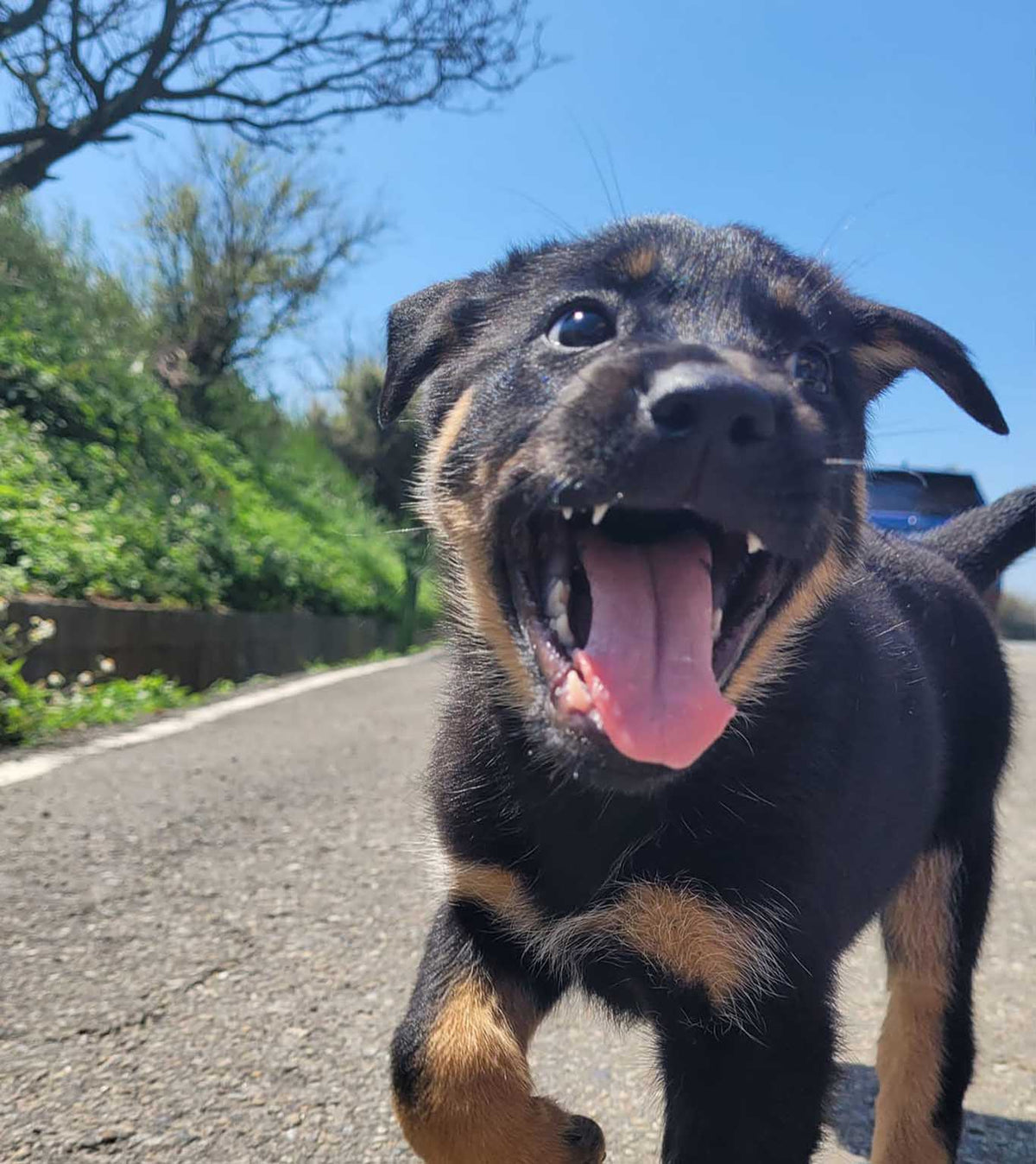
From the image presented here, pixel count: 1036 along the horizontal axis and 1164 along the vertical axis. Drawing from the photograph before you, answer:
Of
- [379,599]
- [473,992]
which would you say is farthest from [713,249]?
[379,599]

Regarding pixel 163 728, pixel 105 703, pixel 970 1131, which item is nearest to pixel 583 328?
pixel 970 1131

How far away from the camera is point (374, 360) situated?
1054 inches

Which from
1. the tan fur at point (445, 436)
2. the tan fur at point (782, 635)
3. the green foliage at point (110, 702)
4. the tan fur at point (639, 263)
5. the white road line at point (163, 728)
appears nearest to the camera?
the tan fur at point (782, 635)

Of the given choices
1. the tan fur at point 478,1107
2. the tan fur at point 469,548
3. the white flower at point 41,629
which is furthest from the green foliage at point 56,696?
the tan fur at point 478,1107

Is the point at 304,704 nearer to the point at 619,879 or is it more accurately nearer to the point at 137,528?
the point at 137,528

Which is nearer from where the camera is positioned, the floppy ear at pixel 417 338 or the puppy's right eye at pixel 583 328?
the puppy's right eye at pixel 583 328

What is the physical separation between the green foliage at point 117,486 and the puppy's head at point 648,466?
2906mm

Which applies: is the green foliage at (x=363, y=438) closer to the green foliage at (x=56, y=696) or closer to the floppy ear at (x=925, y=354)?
the green foliage at (x=56, y=696)

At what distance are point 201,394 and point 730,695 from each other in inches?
681

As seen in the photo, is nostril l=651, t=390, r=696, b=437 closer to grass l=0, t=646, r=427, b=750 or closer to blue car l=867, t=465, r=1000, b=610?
blue car l=867, t=465, r=1000, b=610

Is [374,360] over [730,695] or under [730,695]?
over

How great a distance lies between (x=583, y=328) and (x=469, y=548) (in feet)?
1.76

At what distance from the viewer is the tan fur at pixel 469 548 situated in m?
2.14

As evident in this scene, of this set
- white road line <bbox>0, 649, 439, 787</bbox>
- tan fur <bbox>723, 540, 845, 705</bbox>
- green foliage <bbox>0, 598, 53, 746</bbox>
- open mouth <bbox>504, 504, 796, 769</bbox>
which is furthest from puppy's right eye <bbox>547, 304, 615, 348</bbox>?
green foliage <bbox>0, 598, 53, 746</bbox>
